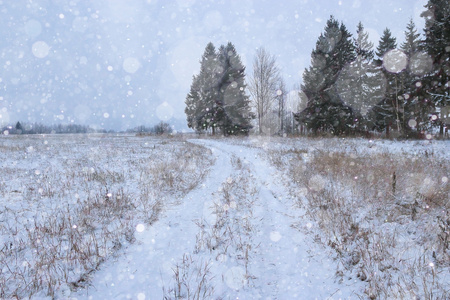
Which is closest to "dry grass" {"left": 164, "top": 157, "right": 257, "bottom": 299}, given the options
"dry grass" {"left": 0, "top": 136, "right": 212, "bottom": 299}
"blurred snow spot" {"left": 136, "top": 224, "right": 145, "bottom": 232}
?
"blurred snow spot" {"left": 136, "top": 224, "right": 145, "bottom": 232}

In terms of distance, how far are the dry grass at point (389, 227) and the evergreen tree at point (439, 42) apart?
1543 cm

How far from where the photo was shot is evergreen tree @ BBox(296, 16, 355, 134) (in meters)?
26.5

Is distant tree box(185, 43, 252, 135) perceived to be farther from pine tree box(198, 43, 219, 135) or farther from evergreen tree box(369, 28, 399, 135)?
evergreen tree box(369, 28, 399, 135)

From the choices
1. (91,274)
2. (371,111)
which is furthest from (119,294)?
(371,111)

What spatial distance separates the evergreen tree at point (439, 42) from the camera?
15844mm

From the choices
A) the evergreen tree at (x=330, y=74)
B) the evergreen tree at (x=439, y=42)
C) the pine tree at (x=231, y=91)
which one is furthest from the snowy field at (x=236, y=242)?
the pine tree at (x=231, y=91)

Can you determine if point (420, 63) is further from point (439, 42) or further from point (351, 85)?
point (351, 85)

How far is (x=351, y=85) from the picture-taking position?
2620cm

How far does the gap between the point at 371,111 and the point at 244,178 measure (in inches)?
1118

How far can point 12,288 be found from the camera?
2494mm

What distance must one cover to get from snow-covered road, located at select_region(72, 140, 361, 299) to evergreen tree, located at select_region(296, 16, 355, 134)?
2552cm

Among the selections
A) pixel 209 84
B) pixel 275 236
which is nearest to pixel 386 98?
pixel 209 84

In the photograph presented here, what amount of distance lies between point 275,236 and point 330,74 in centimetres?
2826

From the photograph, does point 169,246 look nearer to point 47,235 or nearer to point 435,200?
point 47,235
